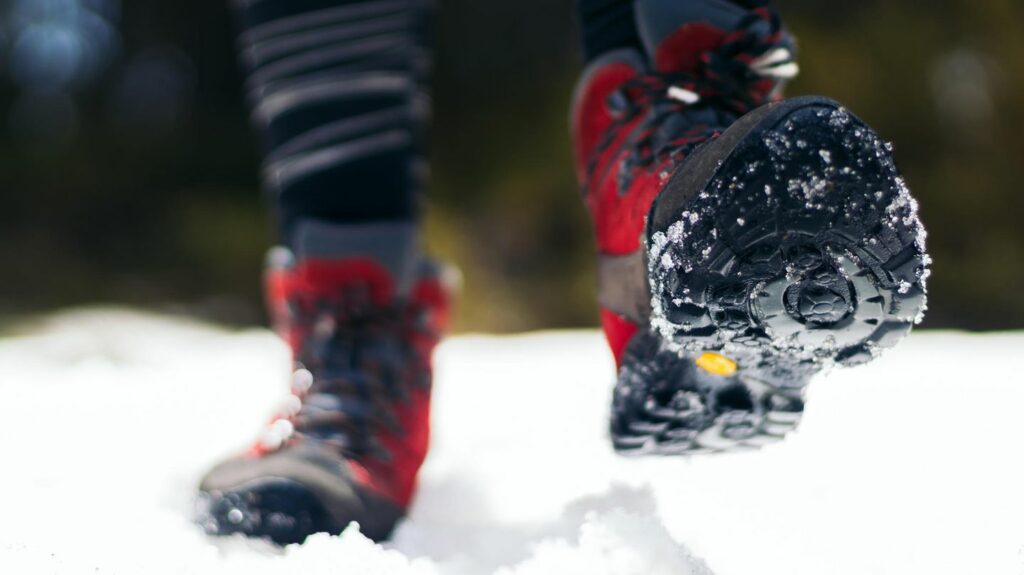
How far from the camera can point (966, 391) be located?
1.10 metres

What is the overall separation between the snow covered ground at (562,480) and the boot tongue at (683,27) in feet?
1.18

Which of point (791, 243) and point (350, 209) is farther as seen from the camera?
point (350, 209)

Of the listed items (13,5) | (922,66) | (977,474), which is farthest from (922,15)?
(13,5)

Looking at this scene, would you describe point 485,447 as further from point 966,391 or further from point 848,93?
point 848,93

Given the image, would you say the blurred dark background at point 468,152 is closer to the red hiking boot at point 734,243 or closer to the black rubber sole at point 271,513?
the red hiking boot at point 734,243

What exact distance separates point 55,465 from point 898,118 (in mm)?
2135

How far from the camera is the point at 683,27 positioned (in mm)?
688

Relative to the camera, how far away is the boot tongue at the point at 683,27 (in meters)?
0.68

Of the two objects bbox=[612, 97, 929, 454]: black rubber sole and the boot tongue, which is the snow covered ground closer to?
bbox=[612, 97, 929, 454]: black rubber sole

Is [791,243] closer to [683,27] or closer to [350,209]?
[683,27]

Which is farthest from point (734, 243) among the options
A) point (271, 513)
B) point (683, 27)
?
point (271, 513)

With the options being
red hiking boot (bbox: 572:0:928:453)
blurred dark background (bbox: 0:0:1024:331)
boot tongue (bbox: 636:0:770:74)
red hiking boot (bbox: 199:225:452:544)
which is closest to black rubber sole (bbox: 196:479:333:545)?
red hiking boot (bbox: 199:225:452:544)

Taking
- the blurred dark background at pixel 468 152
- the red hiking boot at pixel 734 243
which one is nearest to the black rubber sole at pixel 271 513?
the red hiking boot at pixel 734 243

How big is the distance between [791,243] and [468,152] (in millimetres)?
2349
